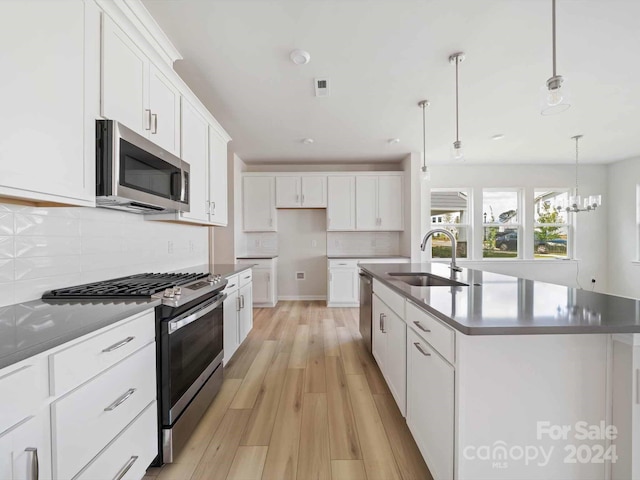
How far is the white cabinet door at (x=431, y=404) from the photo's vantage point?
1.06 metres

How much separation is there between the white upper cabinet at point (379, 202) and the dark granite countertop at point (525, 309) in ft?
10.8

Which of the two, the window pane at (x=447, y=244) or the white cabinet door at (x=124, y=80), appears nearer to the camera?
the white cabinet door at (x=124, y=80)

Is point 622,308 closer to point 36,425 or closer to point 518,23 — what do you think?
point 518,23

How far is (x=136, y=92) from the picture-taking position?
159cm

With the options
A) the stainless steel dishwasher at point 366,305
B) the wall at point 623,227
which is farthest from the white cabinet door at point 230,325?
the wall at point 623,227

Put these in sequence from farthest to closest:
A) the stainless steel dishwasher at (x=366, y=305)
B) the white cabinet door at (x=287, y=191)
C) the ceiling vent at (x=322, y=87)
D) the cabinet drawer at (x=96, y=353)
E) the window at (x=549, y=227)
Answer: the window at (x=549, y=227), the white cabinet door at (x=287, y=191), the stainless steel dishwasher at (x=366, y=305), the ceiling vent at (x=322, y=87), the cabinet drawer at (x=96, y=353)

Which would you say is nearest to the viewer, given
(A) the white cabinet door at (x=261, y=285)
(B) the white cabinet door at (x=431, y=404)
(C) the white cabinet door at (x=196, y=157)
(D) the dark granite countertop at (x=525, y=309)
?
(D) the dark granite countertop at (x=525, y=309)

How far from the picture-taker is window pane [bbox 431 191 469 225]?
561 centimetres

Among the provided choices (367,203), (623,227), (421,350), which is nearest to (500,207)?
(623,227)

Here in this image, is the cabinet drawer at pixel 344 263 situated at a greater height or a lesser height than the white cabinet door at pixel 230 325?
greater

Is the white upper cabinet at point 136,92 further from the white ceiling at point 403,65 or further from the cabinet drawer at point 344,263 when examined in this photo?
the cabinet drawer at point 344,263

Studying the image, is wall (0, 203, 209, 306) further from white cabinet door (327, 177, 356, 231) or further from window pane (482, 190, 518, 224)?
window pane (482, 190, 518, 224)

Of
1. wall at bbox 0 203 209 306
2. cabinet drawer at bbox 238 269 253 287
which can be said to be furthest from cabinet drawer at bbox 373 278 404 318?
wall at bbox 0 203 209 306

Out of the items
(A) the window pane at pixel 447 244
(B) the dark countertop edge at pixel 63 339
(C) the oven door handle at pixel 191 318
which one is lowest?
(C) the oven door handle at pixel 191 318
